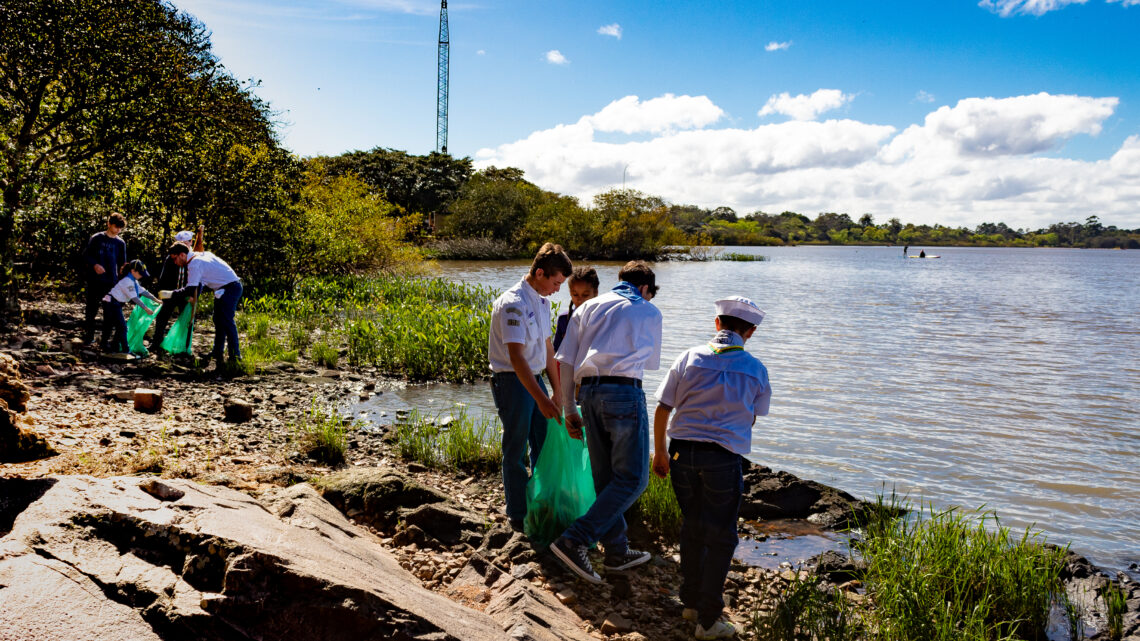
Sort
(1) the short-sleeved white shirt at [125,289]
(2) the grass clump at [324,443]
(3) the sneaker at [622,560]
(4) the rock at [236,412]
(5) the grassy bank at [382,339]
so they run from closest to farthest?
(3) the sneaker at [622,560] → (2) the grass clump at [324,443] → (4) the rock at [236,412] → (1) the short-sleeved white shirt at [125,289] → (5) the grassy bank at [382,339]

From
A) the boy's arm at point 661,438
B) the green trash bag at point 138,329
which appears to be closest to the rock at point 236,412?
the green trash bag at point 138,329

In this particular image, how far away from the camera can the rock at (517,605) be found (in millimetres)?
3604

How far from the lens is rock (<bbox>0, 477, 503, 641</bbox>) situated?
2449mm

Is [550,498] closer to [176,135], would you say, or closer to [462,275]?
[176,135]

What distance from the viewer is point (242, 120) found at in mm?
16938

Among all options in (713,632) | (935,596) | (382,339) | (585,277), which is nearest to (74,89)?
(382,339)

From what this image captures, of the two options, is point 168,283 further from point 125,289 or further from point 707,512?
point 707,512

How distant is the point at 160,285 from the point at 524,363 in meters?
8.34

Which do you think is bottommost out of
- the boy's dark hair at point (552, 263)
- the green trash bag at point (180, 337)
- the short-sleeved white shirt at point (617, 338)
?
the green trash bag at point (180, 337)

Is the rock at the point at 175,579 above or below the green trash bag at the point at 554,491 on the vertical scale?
above

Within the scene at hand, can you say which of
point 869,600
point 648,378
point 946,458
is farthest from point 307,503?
point 648,378

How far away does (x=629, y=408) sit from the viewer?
4.48 metres

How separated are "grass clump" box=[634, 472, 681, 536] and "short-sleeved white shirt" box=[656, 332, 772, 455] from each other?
2.25 metres

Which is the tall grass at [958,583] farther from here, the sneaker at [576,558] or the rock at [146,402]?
the rock at [146,402]
